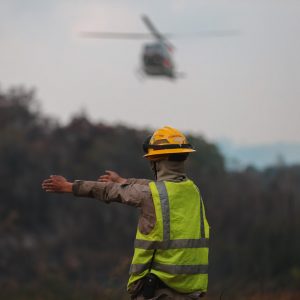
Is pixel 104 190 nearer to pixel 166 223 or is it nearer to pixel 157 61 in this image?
pixel 166 223

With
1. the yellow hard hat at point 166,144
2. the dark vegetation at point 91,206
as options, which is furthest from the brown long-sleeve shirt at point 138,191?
the dark vegetation at point 91,206

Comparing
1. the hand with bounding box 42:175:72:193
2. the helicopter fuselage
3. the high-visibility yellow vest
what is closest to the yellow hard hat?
the high-visibility yellow vest

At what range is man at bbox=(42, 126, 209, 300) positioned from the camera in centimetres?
723

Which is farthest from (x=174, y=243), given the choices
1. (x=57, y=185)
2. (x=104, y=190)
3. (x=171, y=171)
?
(x=57, y=185)

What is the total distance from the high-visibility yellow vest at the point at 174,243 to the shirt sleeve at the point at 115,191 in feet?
0.28

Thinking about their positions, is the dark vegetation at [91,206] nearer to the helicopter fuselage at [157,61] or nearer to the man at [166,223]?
the helicopter fuselage at [157,61]

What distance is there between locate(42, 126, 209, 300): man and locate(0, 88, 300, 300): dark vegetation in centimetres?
3293

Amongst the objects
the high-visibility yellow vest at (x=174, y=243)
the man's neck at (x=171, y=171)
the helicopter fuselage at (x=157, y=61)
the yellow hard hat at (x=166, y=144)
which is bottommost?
the high-visibility yellow vest at (x=174, y=243)

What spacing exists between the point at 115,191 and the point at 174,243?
58 cm

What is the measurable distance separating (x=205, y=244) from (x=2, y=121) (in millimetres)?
62383

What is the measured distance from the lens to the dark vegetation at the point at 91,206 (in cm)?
4697

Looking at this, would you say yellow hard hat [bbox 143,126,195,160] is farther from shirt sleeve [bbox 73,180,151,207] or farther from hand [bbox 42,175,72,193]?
hand [bbox 42,175,72,193]

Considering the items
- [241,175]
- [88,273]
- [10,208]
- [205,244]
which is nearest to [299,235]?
[88,273]

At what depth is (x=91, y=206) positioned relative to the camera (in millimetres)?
59875
